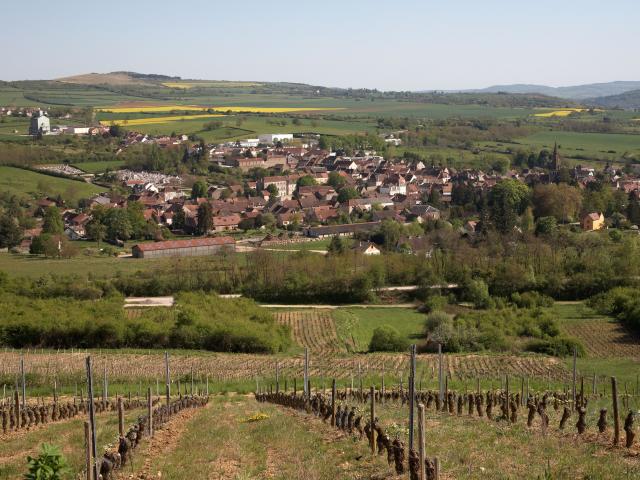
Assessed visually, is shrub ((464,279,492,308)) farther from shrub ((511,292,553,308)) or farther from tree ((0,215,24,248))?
tree ((0,215,24,248))

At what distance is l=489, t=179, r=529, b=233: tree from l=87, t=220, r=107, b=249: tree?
26837mm

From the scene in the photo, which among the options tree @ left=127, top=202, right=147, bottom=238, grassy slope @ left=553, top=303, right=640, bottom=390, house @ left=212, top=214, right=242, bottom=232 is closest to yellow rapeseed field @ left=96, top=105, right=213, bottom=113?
house @ left=212, top=214, right=242, bottom=232

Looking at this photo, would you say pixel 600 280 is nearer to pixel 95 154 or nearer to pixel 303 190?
pixel 303 190

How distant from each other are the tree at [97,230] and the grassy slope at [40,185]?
12466mm

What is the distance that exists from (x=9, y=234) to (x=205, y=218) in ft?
44.0

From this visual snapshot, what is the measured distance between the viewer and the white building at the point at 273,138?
356 feet

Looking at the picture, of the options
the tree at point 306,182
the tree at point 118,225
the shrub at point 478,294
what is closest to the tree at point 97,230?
the tree at point 118,225

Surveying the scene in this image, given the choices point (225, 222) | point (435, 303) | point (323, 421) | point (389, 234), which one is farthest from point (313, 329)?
point (225, 222)

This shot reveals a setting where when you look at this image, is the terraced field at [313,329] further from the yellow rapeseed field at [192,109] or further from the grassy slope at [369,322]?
the yellow rapeseed field at [192,109]

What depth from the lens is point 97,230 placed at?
56.0 m

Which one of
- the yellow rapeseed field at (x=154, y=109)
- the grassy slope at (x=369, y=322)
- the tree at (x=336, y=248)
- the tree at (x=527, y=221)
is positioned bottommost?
the grassy slope at (x=369, y=322)

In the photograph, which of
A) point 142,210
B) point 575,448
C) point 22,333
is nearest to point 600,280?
point 22,333

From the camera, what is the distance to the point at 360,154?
96.6 meters

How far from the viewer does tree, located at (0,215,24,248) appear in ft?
175
